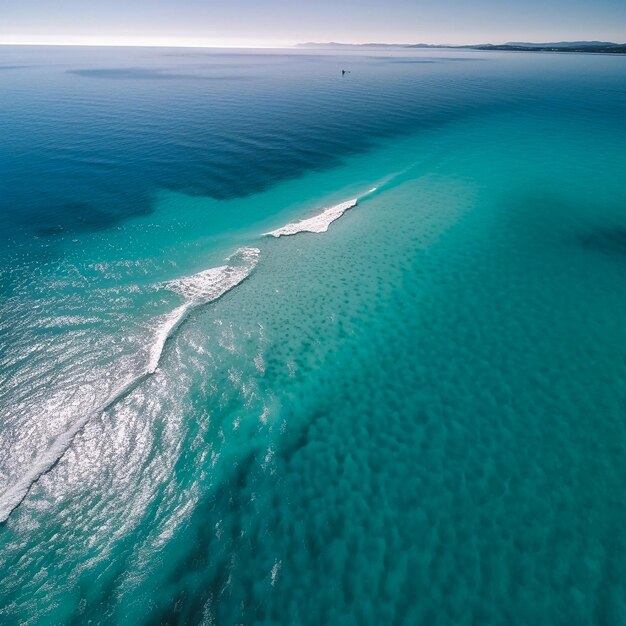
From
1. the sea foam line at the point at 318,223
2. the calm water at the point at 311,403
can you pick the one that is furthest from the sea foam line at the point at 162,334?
the sea foam line at the point at 318,223

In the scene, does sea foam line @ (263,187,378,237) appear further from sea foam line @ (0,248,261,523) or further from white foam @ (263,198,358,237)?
sea foam line @ (0,248,261,523)

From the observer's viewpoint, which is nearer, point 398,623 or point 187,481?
point 398,623

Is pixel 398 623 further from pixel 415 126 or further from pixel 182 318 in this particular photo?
pixel 415 126

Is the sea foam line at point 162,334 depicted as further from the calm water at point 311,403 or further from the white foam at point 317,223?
the white foam at point 317,223

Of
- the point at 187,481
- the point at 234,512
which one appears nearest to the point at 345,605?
the point at 234,512

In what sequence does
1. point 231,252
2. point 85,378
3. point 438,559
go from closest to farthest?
point 438,559 < point 85,378 < point 231,252

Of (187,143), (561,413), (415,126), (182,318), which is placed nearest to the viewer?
(561,413)
